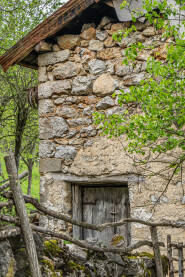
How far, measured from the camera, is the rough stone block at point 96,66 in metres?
4.55

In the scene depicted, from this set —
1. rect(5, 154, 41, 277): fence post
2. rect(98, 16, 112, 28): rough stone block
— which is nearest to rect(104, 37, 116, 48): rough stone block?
rect(98, 16, 112, 28): rough stone block

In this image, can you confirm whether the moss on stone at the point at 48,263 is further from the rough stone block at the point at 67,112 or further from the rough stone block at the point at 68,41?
the rough stone block at the point at 68,41

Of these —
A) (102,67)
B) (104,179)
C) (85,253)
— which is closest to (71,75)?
(102,67)

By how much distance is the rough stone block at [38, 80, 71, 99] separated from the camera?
4730 millimetres

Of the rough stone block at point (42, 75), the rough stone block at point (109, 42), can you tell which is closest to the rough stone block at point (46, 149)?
the rough stone block at point (42, 75)

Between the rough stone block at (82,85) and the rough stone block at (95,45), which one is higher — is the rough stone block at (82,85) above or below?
below

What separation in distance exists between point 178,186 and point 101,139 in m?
1.17

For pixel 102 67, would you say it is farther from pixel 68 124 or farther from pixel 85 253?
pixel 85 253

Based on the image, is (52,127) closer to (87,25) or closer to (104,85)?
(104,85)

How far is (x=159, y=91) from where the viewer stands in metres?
2.79

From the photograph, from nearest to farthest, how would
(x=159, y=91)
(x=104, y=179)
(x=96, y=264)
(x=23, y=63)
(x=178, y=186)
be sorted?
(x=96, y=264), (x=159, y=91), (x=178, y=186), (x=104, y=179), (x=23, y=63)

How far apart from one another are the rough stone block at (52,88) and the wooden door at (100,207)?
1.42 metres

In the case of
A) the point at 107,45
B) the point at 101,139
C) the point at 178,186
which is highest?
the point at 107,45

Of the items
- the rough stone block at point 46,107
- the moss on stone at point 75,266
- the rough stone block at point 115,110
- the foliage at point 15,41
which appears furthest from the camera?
the foliage at point 15,41
